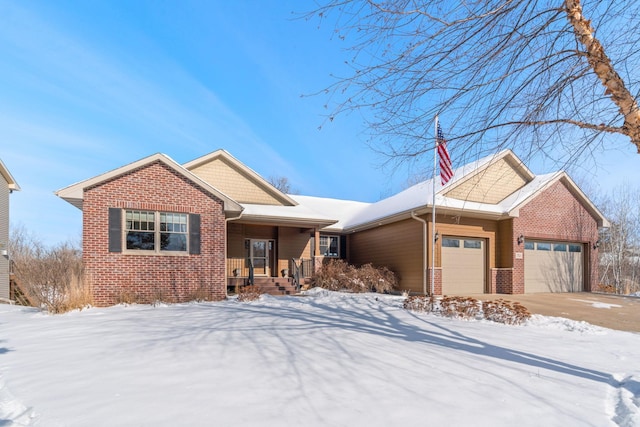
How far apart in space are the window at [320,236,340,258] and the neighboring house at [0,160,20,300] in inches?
625

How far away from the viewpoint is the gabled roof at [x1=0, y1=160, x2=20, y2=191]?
61.4ft

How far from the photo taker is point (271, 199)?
56.5 ft

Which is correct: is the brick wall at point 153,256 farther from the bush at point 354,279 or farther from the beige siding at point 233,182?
the bush at point 354,279

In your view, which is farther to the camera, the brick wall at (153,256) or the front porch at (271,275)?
the front porch at (271,275)

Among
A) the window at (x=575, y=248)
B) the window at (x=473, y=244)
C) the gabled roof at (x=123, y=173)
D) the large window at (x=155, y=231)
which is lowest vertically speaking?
the window at (x=575, y=248)

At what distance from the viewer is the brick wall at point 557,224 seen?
51.5ft

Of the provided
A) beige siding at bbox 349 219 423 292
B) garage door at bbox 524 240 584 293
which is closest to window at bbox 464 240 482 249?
garage door at bbox 524 240 584 293

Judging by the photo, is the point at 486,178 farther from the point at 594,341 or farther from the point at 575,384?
the point at 575,384

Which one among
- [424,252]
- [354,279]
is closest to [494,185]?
[424,252]

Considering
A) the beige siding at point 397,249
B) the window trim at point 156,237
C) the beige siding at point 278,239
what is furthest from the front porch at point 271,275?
the beige siding at point 397,249

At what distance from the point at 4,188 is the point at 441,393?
2396cm

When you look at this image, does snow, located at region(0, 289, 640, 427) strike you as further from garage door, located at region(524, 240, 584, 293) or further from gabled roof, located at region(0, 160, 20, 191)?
gabled roof, located at region(0, 160, 20, 191)

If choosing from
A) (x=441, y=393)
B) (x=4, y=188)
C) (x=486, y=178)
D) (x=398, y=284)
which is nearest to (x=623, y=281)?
(x=486, y=178)

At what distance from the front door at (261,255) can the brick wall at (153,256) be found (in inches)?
168
